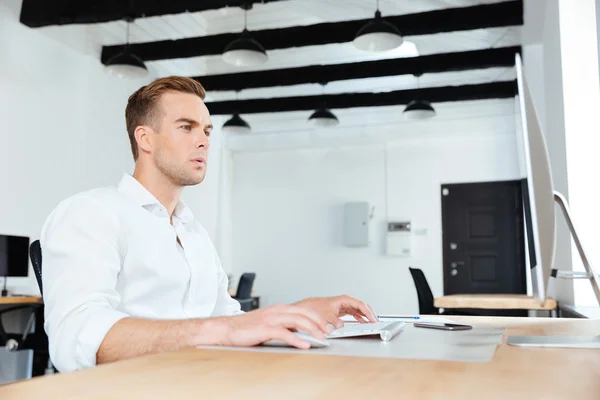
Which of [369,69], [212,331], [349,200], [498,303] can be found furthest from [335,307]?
[349,200]

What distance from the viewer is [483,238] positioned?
8.49 meters

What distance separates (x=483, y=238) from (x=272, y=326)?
26.6 feet

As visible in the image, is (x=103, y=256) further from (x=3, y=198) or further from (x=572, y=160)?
(x=3, y=198)

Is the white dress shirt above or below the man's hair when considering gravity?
below

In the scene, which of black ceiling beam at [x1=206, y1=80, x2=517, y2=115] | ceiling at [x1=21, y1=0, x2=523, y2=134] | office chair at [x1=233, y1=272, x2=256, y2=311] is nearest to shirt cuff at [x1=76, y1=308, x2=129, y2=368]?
ceiling at [x1=21, y1=0, x2=523, y2=134]

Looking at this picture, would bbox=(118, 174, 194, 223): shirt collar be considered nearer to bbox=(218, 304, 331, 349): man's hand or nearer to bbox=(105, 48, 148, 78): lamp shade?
bbox=(218, 304, 331, 349): man's hand

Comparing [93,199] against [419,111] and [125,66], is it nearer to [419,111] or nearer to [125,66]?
[125,66]

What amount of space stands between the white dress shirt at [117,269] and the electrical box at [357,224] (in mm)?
7248

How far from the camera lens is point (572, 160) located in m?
3.47

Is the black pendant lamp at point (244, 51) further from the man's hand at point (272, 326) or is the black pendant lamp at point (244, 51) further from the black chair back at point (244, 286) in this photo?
the man's hand at point (272, 326)

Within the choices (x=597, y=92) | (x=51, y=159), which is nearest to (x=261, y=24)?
(x=51, y=159)

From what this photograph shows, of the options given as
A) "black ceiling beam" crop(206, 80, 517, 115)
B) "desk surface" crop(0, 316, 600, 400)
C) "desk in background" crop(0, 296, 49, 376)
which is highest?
"black ceiling beam" crop(206, 80, 517, 115)

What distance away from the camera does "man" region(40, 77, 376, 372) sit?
963 millimetres

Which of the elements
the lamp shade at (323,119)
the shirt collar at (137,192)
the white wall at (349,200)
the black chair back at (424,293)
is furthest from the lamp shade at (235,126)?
the shirt collar at (137,192)
